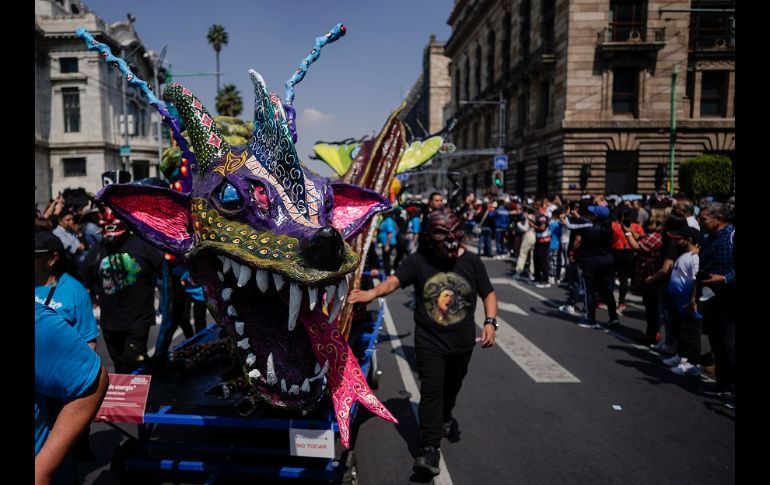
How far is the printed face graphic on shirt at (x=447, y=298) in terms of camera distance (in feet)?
11.5

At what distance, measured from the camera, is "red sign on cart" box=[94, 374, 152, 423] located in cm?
291

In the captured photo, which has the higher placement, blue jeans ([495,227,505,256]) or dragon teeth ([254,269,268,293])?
dragon teeth ([254,269,268,293])

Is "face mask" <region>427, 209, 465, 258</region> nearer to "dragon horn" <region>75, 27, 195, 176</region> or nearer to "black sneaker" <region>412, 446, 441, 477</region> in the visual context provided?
"black sneaker" <region>412, 446, 441, 477</region>

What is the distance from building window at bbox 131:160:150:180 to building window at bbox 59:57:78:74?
7653mm

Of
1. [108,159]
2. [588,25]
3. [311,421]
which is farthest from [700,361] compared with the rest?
[108,159]

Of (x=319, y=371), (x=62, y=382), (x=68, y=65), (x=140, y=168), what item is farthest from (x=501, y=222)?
(x=68, y=65)

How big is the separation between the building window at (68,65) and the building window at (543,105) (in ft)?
108

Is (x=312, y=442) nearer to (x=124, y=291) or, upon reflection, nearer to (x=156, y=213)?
(x=156, y=213)

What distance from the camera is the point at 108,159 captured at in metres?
36.2

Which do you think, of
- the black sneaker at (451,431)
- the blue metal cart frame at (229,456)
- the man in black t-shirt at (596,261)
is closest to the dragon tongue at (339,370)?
the blue metal cart frame at (229,456)

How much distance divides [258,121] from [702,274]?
4453mm

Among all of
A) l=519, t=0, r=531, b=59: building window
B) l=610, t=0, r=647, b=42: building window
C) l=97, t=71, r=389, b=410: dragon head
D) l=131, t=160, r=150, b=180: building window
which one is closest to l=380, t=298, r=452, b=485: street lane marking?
l=97, t=71, r=389, b=410: dragon head

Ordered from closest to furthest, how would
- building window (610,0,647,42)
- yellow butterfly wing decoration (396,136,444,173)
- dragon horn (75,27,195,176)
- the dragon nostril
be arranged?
the dragon nostril, dragon horn (75,27,195,176), yellow butterfly wing decoration (396,136,444,173), building window (610,0,647,42)

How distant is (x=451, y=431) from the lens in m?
4.03
